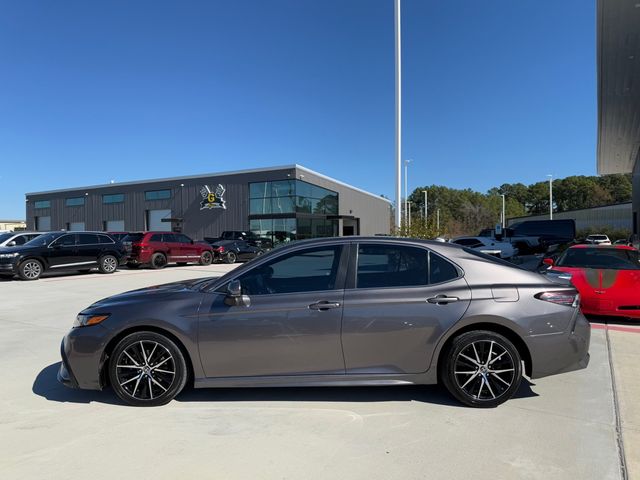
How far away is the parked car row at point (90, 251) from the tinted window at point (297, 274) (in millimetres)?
14276

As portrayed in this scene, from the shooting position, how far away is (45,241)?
15.7 m

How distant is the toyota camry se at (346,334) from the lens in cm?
387

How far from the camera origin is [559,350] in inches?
155

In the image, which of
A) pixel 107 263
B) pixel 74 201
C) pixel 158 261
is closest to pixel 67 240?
pixel 107 263

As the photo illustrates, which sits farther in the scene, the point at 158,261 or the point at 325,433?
the point at 158,261

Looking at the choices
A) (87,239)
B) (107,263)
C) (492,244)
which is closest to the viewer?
(87,239)

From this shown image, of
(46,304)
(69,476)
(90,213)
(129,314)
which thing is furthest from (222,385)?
(90,213)

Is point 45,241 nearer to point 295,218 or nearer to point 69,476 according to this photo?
point 69,476

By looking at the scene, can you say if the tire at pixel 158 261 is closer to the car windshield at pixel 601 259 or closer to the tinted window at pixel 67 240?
the tinted window at pixel 67 240

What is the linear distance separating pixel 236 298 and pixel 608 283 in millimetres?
6662

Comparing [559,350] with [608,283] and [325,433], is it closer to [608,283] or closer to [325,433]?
[325,433]

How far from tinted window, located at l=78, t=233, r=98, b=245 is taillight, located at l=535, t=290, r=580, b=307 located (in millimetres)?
17022

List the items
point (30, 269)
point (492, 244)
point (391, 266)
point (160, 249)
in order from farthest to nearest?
point (492, 244), point (160, 249), point (30, 269), point (391, 266)

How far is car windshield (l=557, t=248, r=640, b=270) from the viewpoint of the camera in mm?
8102
